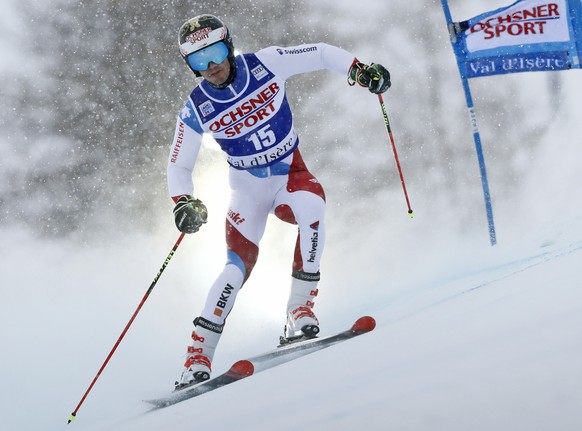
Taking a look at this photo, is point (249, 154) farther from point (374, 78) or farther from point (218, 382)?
point (218, 382)

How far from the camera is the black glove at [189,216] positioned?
460cm

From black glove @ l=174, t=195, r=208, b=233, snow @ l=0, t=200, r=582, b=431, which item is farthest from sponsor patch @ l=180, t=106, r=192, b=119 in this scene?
snow @ l=0, t=200, r=582, b=431

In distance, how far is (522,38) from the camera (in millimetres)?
6566

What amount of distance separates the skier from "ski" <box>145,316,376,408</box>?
316mm

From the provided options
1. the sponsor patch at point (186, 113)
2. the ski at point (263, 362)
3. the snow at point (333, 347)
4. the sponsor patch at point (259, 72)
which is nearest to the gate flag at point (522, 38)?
the snow at point (333, 347)

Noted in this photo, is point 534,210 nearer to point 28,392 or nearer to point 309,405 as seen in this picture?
point 28,392

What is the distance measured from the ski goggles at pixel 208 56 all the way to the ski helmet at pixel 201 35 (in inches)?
0.8

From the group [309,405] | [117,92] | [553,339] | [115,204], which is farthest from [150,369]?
[553,339]

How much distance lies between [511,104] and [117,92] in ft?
17.8

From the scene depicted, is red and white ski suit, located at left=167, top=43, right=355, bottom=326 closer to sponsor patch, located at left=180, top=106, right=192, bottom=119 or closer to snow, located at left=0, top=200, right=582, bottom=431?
sponsor patch, located at left=180, top=106, right=192, bottom=119

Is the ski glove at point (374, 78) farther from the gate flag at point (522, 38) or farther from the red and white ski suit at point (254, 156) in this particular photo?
the gate flag at point (522, 38)

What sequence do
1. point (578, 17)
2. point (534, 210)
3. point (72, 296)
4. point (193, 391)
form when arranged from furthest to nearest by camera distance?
1. point (534, 210)
2. point (72, 296)
3. point (578, 17)
4. point (193, 391)

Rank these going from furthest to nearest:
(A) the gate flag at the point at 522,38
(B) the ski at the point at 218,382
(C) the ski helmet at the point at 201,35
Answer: (A) the gate flag at the point at 522,38 < (C) the ski helmet at the point at 201,35 < (B) the ski at the point at 218,382

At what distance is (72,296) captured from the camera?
30.0 ft
